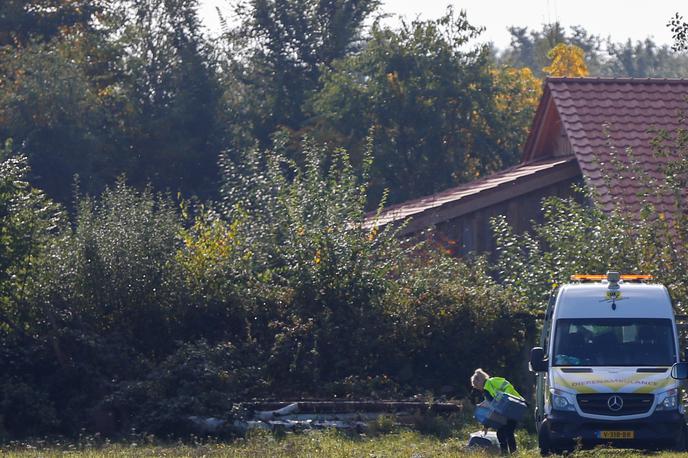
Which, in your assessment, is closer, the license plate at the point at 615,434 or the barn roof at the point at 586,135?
the license plate at the point at 615,434

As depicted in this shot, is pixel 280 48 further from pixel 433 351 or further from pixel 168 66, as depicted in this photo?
pixel 433 351

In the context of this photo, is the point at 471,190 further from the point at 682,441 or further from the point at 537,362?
the point at 682,441

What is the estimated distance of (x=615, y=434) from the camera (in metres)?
15.1

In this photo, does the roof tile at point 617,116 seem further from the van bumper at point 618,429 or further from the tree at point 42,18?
the tree at point 42,18

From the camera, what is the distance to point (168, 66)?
4178 centimetres

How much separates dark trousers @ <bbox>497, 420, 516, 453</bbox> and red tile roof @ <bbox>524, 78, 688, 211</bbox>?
839cm

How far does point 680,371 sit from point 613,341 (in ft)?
3.28

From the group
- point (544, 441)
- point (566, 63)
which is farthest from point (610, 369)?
point (566, 63)

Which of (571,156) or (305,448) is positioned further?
(571,156)

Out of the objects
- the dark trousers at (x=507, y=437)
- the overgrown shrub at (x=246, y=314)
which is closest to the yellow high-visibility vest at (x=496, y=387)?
the dark trousers at (x=507, y=437)

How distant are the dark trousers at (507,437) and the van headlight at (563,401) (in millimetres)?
937

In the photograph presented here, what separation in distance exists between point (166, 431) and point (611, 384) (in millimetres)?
7194

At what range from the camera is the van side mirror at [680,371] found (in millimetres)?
15242

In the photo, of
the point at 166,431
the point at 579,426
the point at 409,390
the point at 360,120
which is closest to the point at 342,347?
the point at 409,390
